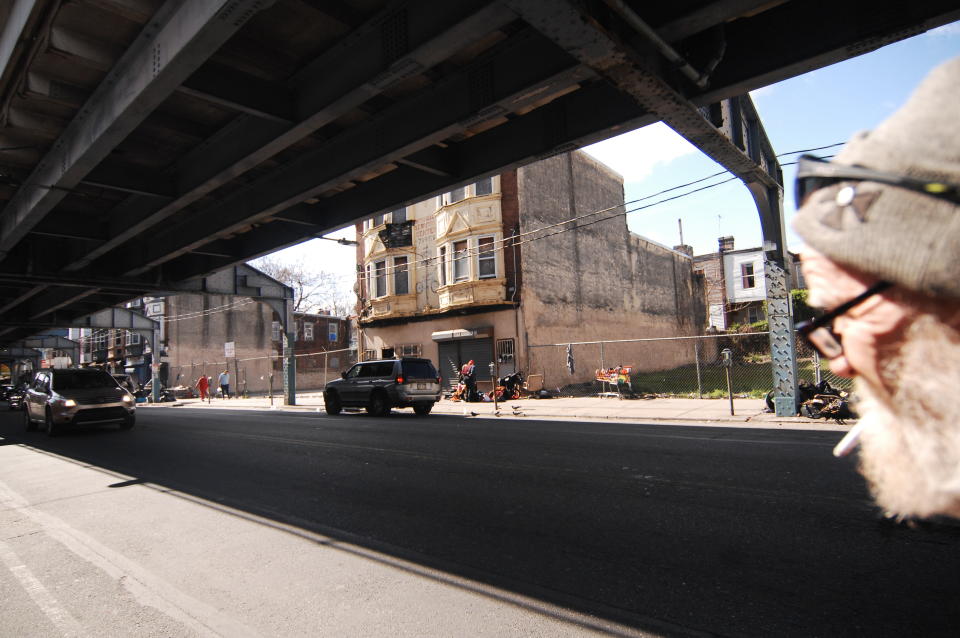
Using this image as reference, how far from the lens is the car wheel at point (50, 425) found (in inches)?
564

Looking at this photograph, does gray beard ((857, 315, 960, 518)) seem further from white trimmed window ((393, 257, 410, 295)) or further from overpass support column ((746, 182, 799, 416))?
white trimmed window ((393, 257, 410, 295))

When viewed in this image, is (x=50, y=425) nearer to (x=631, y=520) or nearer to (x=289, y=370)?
→ (x=289, y=370)

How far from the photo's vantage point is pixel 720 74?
26.6 ft

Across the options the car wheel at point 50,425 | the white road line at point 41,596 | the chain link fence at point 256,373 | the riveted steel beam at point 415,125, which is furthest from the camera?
the chain link fence at point 256,373

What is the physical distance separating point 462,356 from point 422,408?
875 centimetres

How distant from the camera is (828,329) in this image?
1.12 meters

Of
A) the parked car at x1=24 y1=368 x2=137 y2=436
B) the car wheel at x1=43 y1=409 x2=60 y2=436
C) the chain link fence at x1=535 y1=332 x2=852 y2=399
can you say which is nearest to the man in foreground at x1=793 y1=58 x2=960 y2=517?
the chain link fence at x1=535 y1=332 x2=852 y2=399

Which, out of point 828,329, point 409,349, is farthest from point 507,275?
point 828,329

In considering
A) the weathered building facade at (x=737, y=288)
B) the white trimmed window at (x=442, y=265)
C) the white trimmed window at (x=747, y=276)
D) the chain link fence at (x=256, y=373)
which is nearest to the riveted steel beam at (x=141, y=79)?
the white trimmed window at (x=442, y=265)

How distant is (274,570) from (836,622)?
380 centimetres

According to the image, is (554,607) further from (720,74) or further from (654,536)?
(720,74)

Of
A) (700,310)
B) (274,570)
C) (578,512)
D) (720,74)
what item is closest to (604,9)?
(720,74)

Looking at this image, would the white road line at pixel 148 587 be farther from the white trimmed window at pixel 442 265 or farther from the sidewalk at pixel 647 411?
the white trimmed window at pixel 442 265

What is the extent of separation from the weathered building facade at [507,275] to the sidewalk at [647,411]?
4734mm
